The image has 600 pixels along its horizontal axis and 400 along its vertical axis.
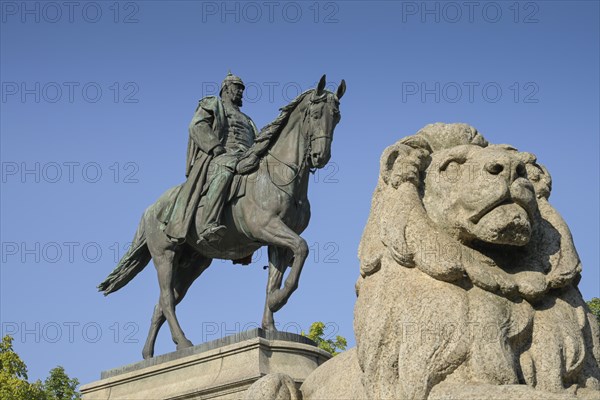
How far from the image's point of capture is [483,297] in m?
5.09

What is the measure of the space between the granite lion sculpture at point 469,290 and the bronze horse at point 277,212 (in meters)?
5.54

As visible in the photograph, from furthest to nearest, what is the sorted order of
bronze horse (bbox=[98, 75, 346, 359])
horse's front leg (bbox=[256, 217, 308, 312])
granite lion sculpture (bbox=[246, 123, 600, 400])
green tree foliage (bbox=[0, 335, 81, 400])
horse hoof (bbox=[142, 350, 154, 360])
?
green tree foliage (bbox=[0, 335, 81, 400]), horse hoof (bbox=[142, 350, 154, 360]), bronze horse (bbox=[98, 75, 346, 359]), horse's front leg (bbox=[256, 217, 308, 312]), granite lion sculpture (bbox=[246, 123, 600, 400])

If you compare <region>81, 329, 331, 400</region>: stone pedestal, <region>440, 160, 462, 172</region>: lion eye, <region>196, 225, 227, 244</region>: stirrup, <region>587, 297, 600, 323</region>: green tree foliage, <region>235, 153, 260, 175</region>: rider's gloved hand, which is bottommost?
<region>440, 160, 462, 172</region>: lion eye

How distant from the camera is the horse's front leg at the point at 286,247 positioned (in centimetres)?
1087

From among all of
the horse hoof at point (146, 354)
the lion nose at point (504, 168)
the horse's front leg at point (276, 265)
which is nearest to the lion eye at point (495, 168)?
the lion nose at point (504, 168)

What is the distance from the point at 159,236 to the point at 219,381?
10.0 feet

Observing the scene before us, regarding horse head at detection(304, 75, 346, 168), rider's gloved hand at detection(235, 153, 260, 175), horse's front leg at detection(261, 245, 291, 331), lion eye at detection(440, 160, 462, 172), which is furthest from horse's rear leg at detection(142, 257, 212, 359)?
lion eye at detection(440, 160, 462, 172)

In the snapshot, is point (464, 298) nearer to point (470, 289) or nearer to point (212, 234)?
point (470, 289)

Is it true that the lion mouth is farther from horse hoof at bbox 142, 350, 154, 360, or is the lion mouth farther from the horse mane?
horse hoof at bbox 142, 350, 154, 360

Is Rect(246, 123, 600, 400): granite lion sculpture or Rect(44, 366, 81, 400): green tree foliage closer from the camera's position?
Rect(246, 123, 600, 400): granite lion sculpture

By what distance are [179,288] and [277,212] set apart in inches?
69.5

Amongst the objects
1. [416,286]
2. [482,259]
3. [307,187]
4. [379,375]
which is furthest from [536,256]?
[307,187]

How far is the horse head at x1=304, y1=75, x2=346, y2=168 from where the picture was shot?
11180mm

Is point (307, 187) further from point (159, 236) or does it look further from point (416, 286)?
point (416, 286)
